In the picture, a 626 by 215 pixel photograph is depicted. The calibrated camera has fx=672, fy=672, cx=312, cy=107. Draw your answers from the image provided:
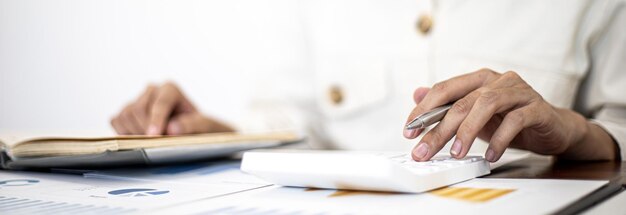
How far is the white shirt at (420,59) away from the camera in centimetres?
95

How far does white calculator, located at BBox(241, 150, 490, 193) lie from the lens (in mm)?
456

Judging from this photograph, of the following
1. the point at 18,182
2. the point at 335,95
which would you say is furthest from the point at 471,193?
the point at 335,95

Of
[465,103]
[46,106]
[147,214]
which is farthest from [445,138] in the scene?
[46,106]

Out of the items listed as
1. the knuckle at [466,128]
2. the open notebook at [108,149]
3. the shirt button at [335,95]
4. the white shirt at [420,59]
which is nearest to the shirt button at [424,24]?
the white shirt at [420,59]

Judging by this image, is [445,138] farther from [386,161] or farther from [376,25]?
[376,25]

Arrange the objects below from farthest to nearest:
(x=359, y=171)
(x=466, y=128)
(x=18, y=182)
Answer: (x=18, y=182) < (x=466, y=128) < (x=359, y=171)

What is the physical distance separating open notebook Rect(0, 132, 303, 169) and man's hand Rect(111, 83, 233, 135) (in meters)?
0.23

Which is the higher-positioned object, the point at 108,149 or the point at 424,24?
the point at 424,24

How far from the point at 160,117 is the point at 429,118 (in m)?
0.53

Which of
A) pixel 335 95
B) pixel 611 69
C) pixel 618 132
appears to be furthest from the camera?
pixel 335 95

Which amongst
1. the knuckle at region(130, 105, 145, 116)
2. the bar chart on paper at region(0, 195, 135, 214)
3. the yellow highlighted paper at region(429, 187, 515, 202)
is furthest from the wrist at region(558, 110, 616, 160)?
the knuckle at region(130, 105, 145, 116)

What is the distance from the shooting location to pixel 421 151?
21.9 inches

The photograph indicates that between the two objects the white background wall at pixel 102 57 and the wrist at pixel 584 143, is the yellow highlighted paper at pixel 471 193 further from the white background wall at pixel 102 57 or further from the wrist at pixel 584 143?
the white background wall at pixel 102 57

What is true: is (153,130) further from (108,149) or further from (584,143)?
(584,143)
